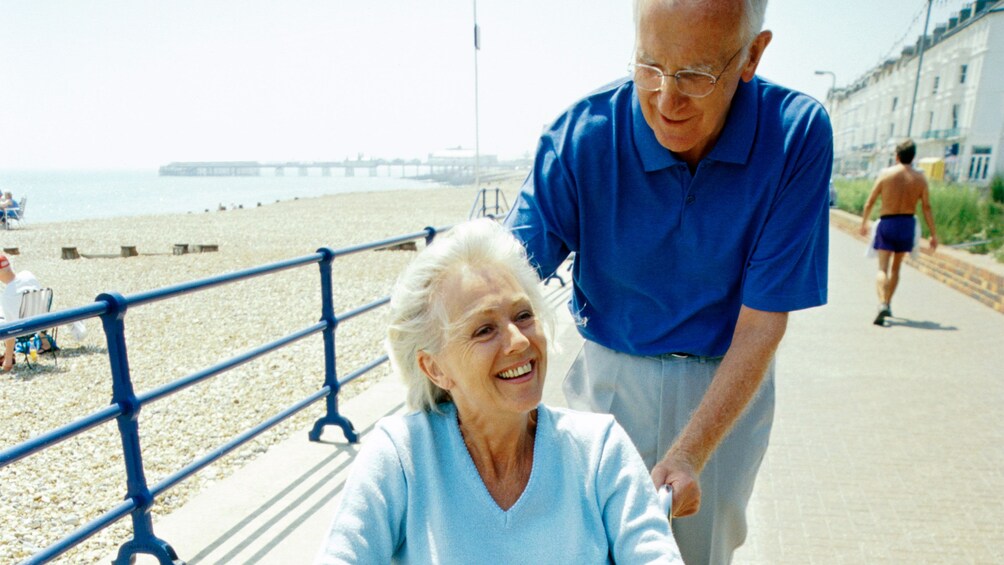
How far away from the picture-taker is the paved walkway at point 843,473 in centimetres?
285

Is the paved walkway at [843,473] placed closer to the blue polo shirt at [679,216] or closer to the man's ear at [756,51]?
the blue polo shirt at [679,216]

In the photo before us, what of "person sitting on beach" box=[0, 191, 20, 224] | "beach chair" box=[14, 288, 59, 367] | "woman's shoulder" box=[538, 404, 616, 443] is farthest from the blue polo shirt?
"person sitting on beach" box=[0, 191, 20, 224]

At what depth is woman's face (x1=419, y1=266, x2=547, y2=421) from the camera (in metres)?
1.42

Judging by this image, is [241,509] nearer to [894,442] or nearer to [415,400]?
[415,400]

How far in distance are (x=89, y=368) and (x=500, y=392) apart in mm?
7113

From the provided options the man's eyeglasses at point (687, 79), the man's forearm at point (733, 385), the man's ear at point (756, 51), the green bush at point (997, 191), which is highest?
the man's ear at point (756, 51)

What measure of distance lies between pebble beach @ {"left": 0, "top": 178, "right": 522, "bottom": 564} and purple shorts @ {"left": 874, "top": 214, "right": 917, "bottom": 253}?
5093mm

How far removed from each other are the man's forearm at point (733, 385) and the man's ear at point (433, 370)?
1.61ft

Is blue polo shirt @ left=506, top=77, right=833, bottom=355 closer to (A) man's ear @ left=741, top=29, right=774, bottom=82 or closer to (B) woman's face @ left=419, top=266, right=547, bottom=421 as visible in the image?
(A) man's ear @ left=741, top=29, right=774, bottom=82

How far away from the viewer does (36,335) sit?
7.22 meters

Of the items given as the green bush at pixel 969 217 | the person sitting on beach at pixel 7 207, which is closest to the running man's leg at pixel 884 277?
the green bush at pixel 969 217

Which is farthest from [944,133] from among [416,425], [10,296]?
[416,425]

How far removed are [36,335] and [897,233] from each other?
8812 millimetres

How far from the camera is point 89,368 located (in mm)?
7105
